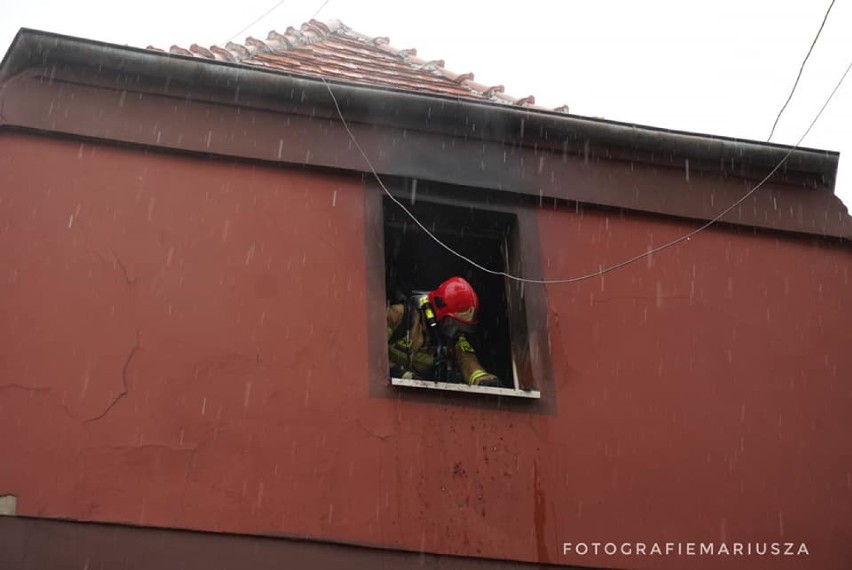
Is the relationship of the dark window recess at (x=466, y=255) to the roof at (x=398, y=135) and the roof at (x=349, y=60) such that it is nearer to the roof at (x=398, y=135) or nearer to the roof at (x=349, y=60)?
the roof at (x=398, y=135)

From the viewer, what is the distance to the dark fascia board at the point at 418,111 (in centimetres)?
613

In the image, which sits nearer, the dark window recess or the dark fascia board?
the dark fascia board

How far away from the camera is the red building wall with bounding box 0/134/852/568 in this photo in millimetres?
5160

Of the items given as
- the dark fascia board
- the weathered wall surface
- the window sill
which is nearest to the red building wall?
the weathered wall surface

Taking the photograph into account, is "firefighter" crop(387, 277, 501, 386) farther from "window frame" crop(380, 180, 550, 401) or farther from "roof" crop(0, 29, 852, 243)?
"roof" crop(0, 29, 852, 243)

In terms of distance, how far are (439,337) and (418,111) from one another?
1.58 metres

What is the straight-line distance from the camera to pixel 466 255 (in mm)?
7238

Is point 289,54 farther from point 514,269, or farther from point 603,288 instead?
point 603,288

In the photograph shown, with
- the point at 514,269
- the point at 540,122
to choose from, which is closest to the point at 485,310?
the point at 514,269

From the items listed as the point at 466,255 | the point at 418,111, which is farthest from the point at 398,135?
the point at 466,255

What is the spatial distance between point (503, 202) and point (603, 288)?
0.91m

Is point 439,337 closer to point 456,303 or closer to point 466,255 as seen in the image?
point 456,303

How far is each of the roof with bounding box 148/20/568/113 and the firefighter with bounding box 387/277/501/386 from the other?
159 centimetres

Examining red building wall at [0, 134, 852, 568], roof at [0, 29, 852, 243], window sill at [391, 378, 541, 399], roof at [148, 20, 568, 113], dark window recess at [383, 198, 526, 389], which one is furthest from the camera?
roof at [148, 20, 568, 113]
